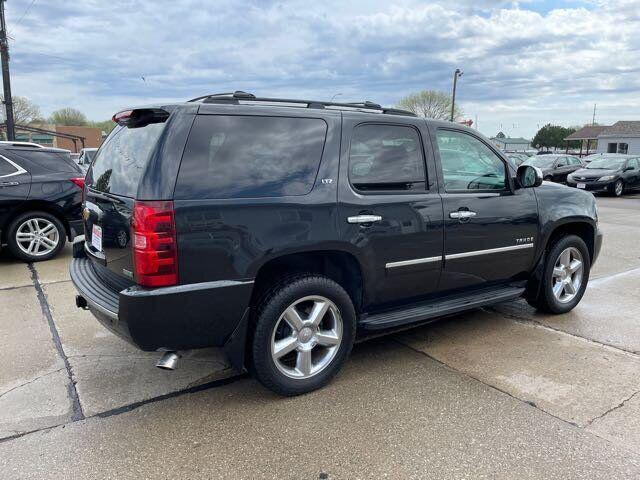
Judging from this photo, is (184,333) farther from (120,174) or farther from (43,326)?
(43,326)

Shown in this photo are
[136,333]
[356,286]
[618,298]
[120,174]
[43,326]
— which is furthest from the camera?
[618,298]

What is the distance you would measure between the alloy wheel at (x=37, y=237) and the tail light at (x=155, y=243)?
5.10 m

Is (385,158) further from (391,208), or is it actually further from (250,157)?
(250,157)

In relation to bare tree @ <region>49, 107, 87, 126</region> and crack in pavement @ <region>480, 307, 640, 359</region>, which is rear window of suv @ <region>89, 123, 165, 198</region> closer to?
crack in pavement @ <region>480, 307, 640, 359</region>

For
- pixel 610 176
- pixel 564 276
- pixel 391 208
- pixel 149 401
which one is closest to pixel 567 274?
pixel 564 276

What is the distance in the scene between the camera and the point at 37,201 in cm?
694

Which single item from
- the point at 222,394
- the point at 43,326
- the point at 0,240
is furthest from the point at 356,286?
the point at 0,240

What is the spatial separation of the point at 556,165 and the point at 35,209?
21039mm

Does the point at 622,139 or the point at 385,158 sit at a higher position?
the point at 622,139

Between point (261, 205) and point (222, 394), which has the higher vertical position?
point (261, 205)

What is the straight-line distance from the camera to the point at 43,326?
4.61 meters

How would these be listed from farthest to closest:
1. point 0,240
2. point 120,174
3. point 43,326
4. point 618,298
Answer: point 0,240, point 618,298, point 43,326, point 120,174

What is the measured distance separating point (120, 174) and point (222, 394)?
5.22 feet

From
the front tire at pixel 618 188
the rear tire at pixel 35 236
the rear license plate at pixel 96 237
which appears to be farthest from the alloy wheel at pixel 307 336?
the front tire at pixel 618 188
